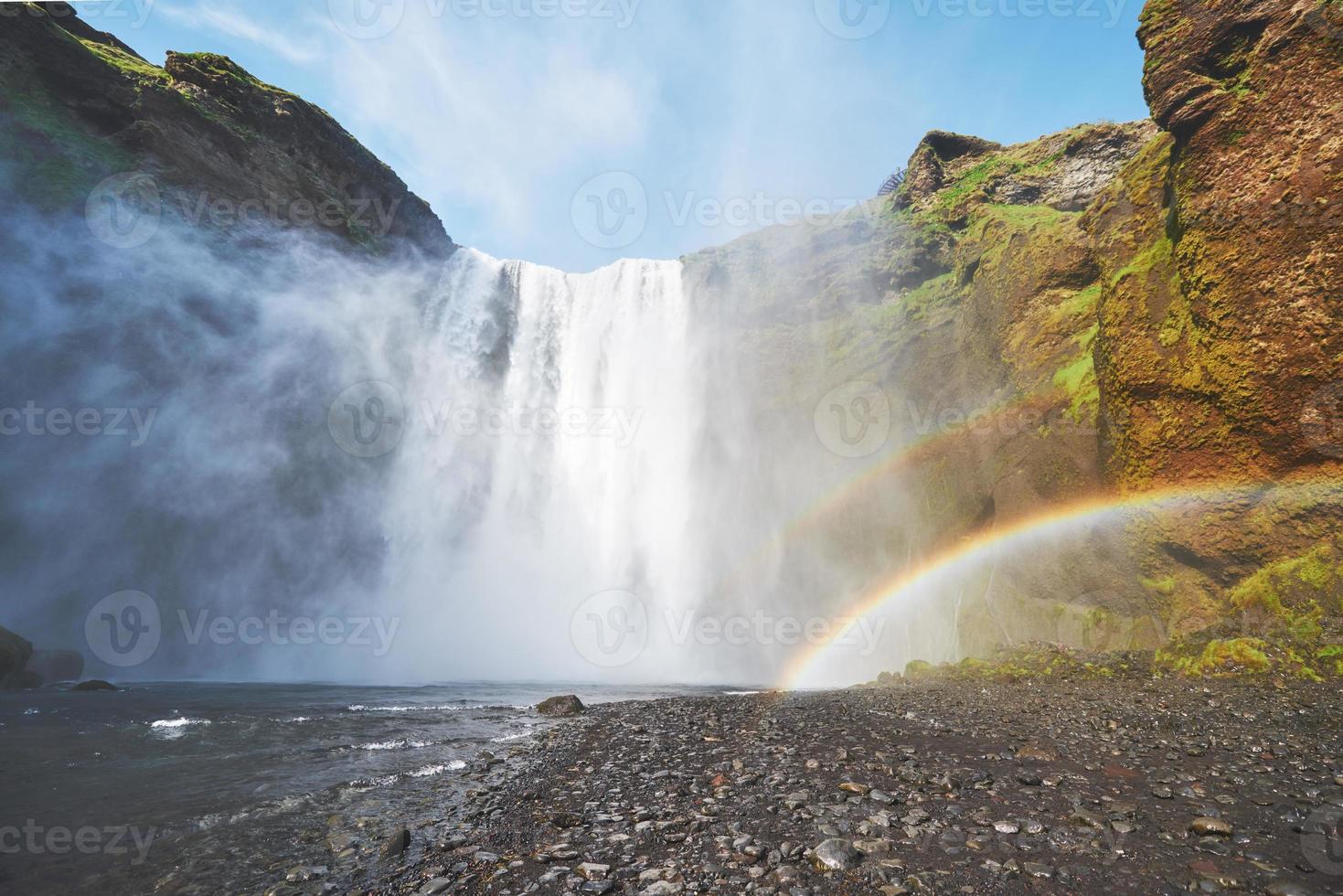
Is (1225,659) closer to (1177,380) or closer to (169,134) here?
(1177,380)

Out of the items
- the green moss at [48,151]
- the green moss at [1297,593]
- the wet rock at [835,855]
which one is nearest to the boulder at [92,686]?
the green moss at [48,151]

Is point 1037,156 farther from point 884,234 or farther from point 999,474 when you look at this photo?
point 999,474

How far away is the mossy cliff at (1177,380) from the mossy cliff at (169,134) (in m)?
43.7

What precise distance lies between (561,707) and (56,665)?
25.0 meters

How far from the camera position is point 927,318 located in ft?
97.4

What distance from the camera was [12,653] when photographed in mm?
18812

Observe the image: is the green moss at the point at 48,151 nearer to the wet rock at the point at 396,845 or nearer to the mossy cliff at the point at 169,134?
the mossy cliff at the point at 169,134

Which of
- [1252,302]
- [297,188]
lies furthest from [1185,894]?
[297,188]

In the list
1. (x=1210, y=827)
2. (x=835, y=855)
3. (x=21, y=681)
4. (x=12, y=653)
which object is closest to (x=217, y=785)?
(x=835, y=855)

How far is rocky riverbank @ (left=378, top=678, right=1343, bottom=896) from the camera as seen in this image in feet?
12.8

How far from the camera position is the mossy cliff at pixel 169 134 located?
27.2 m

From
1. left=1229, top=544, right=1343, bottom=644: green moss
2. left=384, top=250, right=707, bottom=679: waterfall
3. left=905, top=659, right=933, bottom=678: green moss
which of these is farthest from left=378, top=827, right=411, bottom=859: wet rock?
left=384, top=250, right=707, bottom=679: waterfall

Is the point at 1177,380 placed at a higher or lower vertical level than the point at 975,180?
lower

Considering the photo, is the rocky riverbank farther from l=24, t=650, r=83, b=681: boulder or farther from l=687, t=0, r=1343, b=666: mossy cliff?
l=24, t=650, r=83, b=681: boulder
